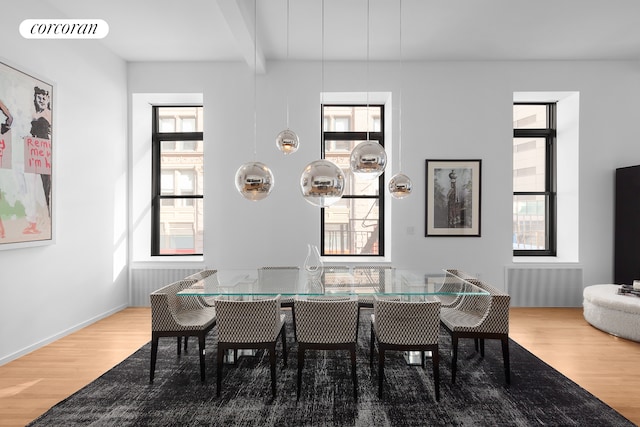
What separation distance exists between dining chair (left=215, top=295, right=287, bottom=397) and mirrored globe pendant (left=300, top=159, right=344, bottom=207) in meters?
0.88

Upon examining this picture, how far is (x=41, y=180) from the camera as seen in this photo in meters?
3.74

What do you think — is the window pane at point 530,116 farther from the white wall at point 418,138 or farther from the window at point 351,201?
the window at point 351,201

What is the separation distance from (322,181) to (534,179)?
4.78 metres

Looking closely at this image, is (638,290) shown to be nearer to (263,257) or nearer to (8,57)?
(263,257)

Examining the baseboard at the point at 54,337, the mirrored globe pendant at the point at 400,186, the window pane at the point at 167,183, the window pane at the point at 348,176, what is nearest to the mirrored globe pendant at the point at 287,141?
the mirrored globe pendant at the point at 400,186

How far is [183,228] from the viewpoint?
582cm

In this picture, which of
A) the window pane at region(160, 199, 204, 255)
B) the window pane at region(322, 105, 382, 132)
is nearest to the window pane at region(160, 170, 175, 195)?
the window pane at region(160, 199, 204, 255)

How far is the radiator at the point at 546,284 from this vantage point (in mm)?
5223

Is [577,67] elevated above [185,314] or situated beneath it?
elevated above

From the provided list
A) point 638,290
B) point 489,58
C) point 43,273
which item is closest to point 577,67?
point 489,58

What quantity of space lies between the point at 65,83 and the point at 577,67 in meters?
6.67

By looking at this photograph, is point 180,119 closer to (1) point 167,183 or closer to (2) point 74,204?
(1) point 167,183

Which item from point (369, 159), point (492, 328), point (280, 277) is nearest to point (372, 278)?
point (280, 277)

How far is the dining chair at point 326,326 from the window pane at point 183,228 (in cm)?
356
